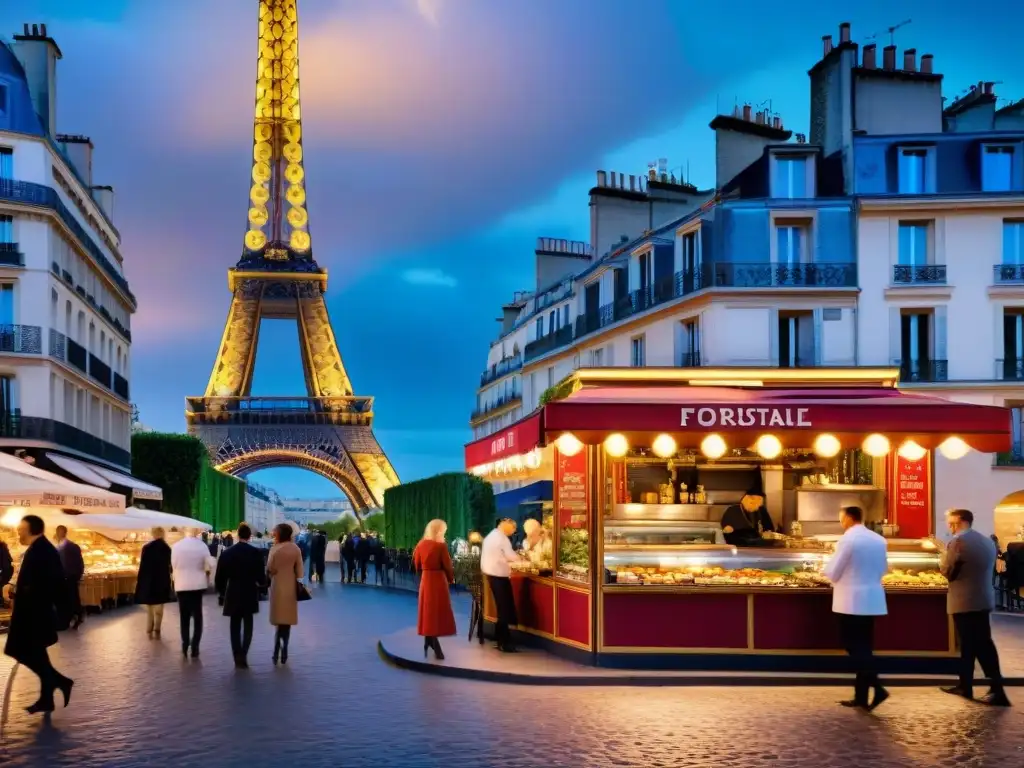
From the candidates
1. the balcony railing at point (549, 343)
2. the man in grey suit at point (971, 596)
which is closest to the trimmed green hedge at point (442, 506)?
the balcony railing at point (549, 343)

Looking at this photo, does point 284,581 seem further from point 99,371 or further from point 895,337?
point 99,371

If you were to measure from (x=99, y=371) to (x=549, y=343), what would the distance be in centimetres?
1352

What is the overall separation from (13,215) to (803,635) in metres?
24.0

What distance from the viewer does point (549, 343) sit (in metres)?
40.7

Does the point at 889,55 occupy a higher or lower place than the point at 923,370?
higher

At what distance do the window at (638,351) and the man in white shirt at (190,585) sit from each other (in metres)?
20.5

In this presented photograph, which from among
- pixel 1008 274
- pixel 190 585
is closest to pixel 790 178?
pixel 1008 274

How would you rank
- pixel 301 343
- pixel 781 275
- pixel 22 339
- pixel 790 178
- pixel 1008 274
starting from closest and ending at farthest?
pixel 1008 274
pixel 22 339
pixel 781 275
pixel 790 178
pixel 301 343

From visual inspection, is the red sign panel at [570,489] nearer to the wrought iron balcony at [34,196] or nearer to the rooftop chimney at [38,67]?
the wrought iron balcony at [34,196]

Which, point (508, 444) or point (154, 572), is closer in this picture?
point (508, 444)

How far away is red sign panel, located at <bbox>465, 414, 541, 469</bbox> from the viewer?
12516mm

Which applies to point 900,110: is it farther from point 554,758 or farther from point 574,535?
point 554,758

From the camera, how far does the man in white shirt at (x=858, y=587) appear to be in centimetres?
1005

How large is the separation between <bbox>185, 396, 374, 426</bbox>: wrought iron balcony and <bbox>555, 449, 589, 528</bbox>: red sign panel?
4832 cm
